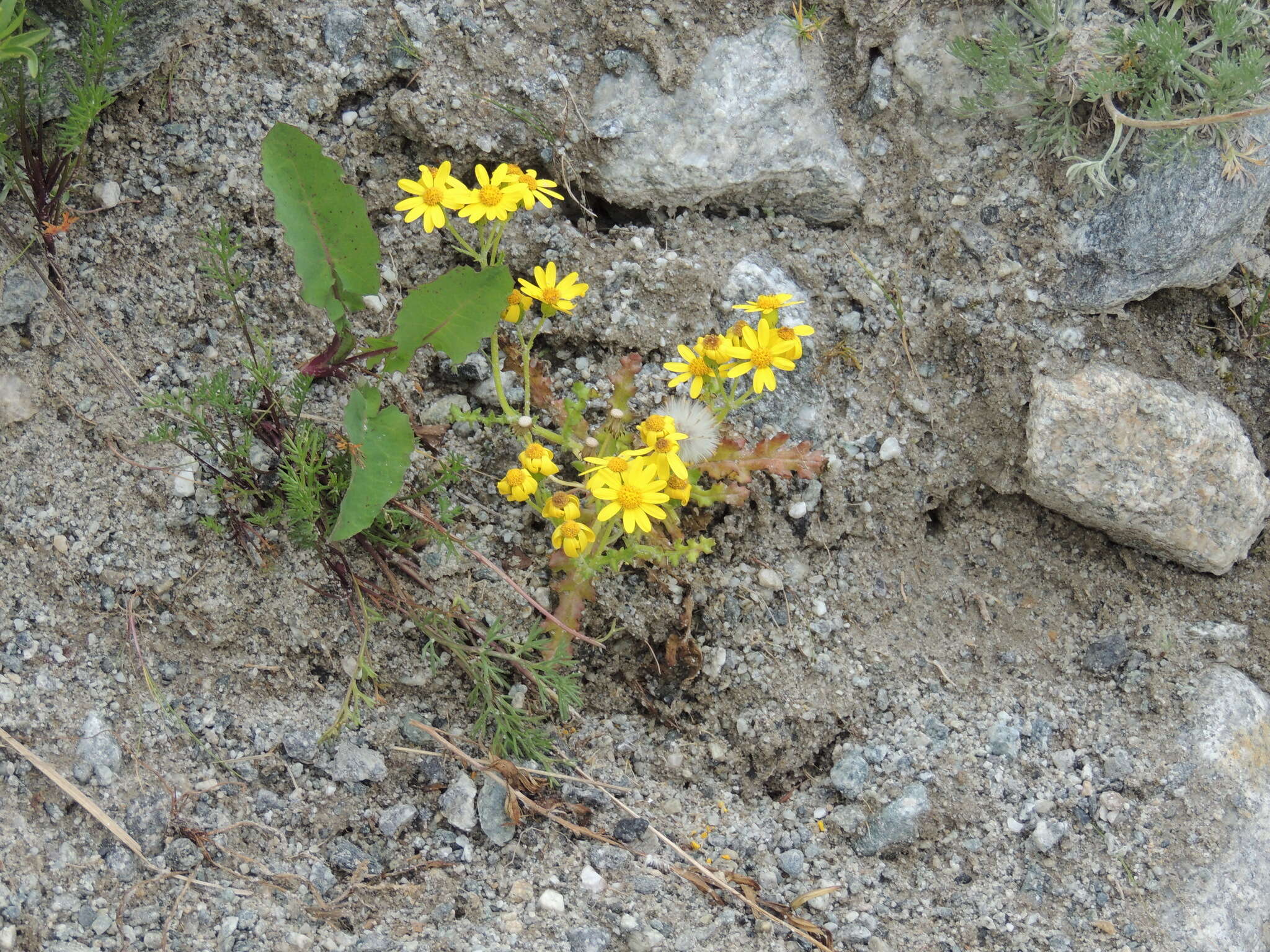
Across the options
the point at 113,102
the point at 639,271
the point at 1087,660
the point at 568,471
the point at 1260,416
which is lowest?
the point at 1087,660

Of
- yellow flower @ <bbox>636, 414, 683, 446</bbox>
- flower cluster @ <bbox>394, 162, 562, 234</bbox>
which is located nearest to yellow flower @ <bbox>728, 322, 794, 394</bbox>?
yellow flower @ <bbox>636, 414, 683, 446</bbox>

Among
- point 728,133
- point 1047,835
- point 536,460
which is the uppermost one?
point 728,133

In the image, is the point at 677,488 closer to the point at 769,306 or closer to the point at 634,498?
the point at 634,498

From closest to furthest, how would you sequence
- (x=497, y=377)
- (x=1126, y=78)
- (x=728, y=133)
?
(x=497, y=377)
(x=1126, y=78)
(x=728, y=133)

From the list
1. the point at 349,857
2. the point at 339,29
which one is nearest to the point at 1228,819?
the point at 349,857

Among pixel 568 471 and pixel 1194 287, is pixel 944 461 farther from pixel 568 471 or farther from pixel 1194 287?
pixel 568 471

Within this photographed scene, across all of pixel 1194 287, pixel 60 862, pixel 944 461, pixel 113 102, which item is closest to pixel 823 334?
pixel 944 461

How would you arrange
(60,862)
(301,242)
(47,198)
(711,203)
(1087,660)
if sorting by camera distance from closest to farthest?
(60,862)
(301,242)
(47,198)
(1087,660)
(711,203)
